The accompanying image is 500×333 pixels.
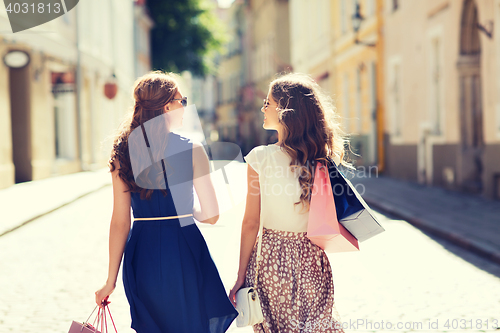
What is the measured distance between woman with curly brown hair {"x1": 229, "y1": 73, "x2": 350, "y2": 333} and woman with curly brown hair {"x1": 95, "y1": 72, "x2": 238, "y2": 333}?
19cm

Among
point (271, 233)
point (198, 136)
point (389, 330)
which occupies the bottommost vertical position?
point (389, 330)

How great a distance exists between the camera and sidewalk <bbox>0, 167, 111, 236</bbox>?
941cm

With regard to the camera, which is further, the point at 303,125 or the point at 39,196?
the point at 39,196

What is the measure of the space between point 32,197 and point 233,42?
1692 inches

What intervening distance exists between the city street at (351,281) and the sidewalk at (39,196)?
2.88 feet

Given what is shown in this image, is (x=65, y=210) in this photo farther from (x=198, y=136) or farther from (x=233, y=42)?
(x=233, y=42)

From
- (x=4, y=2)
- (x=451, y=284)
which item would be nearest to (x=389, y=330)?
(x=451, y=284)

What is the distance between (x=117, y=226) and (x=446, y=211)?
7.97 meters

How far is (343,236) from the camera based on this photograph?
8.59 feet

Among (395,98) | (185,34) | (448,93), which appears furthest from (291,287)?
(185,34)

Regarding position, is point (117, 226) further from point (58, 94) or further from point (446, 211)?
point (58, 94)

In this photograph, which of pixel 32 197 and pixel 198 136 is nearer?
pixel 198 136

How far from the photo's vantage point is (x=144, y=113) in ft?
8.72

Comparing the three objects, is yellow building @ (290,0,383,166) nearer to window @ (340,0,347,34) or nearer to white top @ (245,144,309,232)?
window @ (340,0,347,34)
